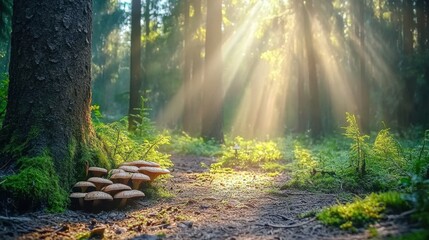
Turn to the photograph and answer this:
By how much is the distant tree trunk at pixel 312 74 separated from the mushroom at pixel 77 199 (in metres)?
13.2

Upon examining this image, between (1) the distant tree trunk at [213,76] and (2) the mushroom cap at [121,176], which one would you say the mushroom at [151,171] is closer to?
(2) the mushroom cap at [121,176]

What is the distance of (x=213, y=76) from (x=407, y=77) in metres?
12.7

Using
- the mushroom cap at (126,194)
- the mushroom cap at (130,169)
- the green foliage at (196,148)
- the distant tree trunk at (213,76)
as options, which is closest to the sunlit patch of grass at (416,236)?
the mushroom cap at (126,194)

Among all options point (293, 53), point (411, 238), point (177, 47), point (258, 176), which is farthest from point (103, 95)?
point (411, 238)

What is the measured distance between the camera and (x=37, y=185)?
10.9 ft

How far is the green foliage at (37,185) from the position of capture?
10.4ft

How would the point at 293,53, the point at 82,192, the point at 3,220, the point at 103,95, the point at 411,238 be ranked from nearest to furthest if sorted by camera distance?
the point at 411,238, the point at 3,220, the point at 82,192, the point at 293,53, the point at 103,95

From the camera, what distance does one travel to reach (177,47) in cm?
2412

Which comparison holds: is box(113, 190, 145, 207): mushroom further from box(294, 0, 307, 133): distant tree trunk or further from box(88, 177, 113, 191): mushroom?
box(294, 0, 307, 133): distant tree trunk

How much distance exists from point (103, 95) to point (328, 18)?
106ft

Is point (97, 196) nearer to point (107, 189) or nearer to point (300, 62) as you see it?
point (107, 189)

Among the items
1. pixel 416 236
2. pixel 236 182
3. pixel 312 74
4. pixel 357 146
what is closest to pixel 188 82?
pixel 312 74

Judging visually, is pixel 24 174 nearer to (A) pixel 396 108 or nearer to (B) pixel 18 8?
(B) pixel 18 8

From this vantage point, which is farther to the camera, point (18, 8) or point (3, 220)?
point (18, 8)
